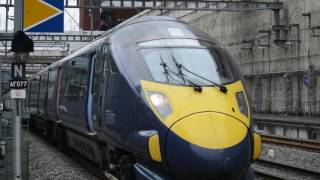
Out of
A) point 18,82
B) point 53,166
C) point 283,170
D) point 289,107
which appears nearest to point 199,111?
point 18,82

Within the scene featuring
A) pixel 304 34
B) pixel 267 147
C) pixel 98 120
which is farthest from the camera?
pixel 304 34

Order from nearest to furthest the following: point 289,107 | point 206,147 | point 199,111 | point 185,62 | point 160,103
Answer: point 206,147
point 199,111
point 160,103
point 185,62
point 289,107

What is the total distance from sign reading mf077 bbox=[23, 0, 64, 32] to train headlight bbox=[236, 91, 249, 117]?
3460mm

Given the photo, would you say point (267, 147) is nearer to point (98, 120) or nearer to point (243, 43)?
point (98, 120)

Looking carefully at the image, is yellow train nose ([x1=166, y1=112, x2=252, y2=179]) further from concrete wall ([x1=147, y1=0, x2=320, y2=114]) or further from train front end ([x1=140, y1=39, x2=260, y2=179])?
concrete wall ([x1=147, y1=0, x2=320, y2=114])

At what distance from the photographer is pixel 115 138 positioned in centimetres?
848

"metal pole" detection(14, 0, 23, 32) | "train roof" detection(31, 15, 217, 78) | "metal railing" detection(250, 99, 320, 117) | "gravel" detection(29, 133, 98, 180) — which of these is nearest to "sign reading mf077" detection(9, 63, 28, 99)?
"metal pole" detection(14, 0, 23, 32)

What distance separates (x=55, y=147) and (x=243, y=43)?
23.2 m

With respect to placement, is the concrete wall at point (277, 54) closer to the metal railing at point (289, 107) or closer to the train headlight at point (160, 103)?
the metal railing at point (289, 107)

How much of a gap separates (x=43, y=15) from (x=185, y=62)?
2.85 meters

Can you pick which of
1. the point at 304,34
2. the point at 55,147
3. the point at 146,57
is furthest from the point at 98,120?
the point at 304,34

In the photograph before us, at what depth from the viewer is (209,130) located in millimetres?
6996

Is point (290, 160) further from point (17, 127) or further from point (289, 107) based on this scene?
point (289, 107)

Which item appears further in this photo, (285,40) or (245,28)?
(245,28)
